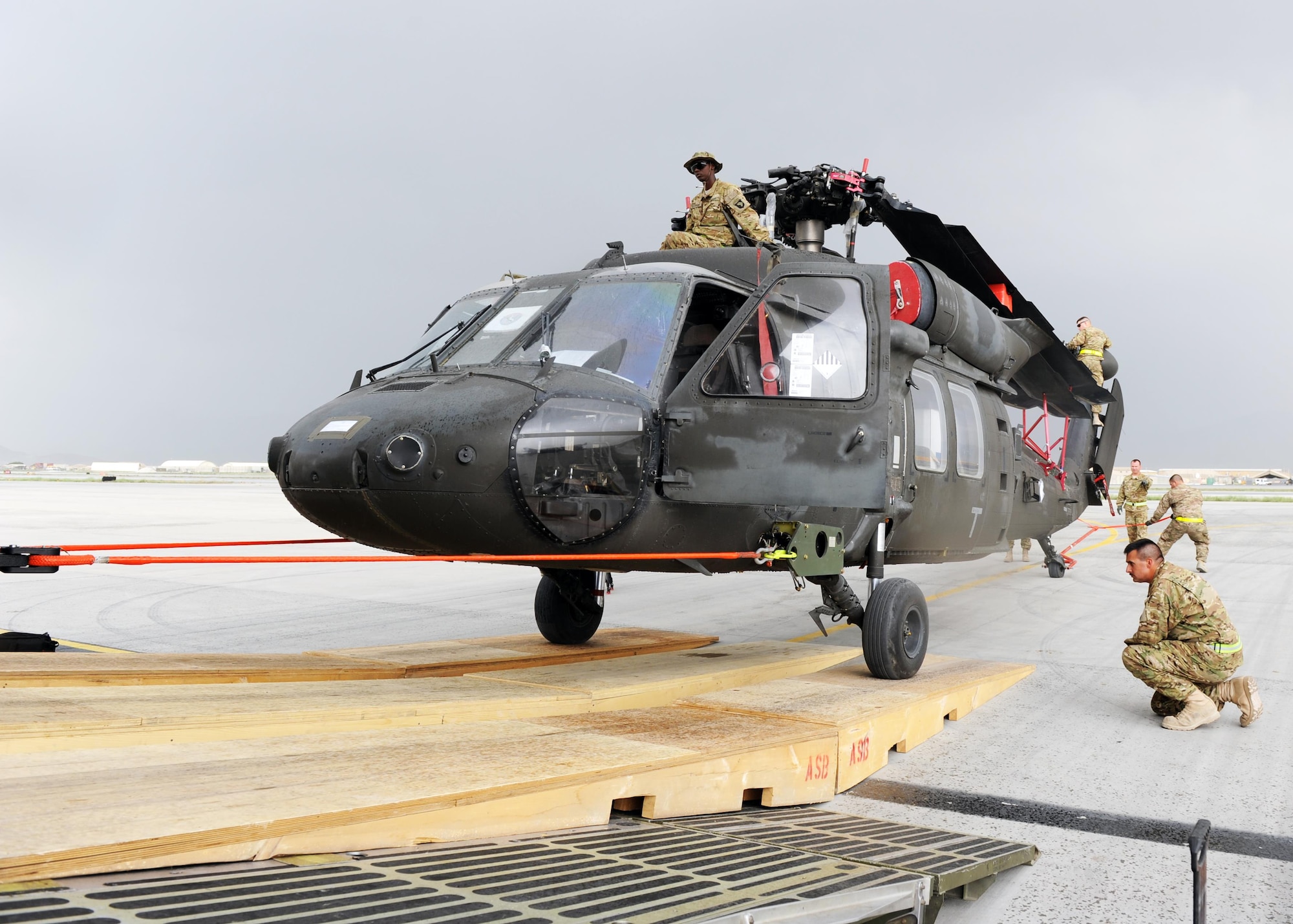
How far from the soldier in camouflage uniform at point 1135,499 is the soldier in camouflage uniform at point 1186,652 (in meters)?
10.2

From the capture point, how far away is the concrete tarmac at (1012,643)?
3.83 m

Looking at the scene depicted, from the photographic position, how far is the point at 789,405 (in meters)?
5.65

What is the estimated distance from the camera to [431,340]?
604 cm

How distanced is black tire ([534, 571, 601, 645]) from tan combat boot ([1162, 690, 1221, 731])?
374 centimetres

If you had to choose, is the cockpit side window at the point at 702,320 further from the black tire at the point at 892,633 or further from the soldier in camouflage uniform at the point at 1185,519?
the soldier in camouflage uniform at the point at 1185,519

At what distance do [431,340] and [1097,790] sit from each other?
14.0ft

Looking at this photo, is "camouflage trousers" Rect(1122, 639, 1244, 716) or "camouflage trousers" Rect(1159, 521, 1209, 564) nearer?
"camouflage trousers" Rect(1122, 639, 1244, 716)

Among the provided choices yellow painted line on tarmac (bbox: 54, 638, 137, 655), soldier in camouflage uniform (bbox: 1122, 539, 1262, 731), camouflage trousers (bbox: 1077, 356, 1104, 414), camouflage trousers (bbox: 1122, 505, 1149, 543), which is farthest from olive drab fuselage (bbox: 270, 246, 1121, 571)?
camouflage trousers (bbox: 1122, 505, 1149, 543)

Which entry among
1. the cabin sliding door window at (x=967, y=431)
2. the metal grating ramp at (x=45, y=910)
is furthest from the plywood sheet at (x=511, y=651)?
the metal grating ramp at (x=45, y=910)

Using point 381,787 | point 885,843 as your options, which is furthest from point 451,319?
point 885,843

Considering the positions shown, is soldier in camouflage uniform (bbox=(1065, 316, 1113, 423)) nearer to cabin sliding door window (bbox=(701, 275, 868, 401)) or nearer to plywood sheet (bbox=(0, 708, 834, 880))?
cabin sliding door window (bbox=(701, 275, 868, 401))

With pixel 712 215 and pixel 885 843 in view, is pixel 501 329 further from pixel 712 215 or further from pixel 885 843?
pixel 885 843

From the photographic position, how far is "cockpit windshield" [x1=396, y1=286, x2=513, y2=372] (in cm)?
589

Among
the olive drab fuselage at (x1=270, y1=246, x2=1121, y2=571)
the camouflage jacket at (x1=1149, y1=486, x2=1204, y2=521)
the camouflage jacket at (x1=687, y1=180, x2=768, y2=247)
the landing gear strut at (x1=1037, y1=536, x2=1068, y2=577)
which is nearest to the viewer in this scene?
the olive drab fuselage at (x1=270, y1=246, x2=1121, y2=571)
